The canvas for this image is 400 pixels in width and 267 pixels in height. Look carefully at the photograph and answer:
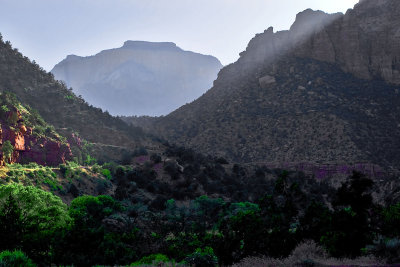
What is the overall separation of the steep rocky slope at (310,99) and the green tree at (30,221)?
48.3 m

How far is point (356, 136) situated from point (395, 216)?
47.9 meters

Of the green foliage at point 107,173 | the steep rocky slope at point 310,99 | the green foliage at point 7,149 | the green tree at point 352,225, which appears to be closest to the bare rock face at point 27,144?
the green foliage at point 7,149

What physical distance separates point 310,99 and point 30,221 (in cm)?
6493

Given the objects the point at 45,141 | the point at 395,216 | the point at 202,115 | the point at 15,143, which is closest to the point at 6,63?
the point at 45,141

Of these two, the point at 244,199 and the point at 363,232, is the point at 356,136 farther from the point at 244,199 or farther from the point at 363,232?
the point at 363,232

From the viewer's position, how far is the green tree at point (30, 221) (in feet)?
52.6

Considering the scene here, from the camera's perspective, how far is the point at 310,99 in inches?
2958

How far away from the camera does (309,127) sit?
68062 mm

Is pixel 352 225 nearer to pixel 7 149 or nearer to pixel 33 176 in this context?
pixel 33 176

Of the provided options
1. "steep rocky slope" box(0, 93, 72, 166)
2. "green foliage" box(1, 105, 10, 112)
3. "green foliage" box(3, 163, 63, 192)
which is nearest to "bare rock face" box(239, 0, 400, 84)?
"steep rocky slope" box(0, 93, 72, 166)

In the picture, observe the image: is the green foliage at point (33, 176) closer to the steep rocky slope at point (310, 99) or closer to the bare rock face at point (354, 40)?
the steep rocky slope at point (310, 99)

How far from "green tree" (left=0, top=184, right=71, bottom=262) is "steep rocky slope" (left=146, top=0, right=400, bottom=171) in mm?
48280

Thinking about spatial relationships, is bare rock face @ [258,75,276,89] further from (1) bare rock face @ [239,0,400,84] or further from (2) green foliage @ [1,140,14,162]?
(2) green foliage @ [1,140,14,162]

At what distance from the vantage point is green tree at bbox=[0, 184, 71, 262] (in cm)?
1605
